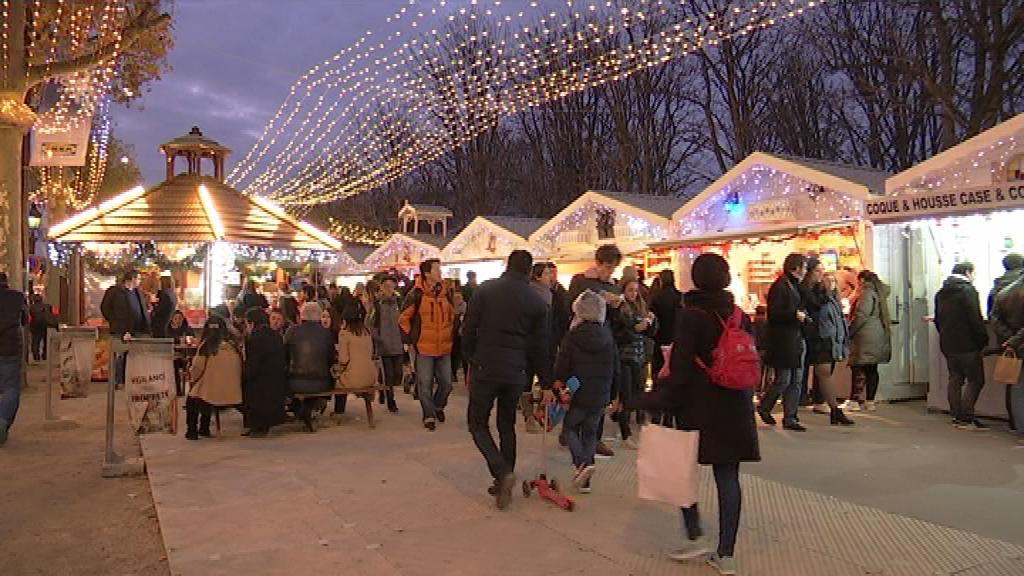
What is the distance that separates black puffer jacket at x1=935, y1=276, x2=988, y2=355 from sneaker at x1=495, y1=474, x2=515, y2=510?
526cm

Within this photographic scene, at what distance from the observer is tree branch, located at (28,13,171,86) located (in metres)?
12.0

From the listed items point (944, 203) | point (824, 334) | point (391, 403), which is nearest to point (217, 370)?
point (391, 403)

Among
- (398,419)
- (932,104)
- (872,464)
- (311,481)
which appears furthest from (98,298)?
(932,104)

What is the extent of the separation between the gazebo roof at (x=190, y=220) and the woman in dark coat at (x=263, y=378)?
8.31 m

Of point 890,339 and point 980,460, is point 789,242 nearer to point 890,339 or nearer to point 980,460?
point 890,339

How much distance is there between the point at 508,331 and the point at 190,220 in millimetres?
12445

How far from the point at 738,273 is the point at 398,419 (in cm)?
579

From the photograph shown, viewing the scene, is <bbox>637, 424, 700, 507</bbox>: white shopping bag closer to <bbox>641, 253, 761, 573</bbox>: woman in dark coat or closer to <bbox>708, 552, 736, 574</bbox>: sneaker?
<bbox>641, 253, 761, 573</bbox>: woman in dark coat

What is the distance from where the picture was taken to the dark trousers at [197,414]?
316 inches

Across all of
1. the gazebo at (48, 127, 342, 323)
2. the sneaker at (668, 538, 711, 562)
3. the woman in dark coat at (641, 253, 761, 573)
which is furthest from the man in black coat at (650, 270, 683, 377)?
the gazebo at (48, 127, 342, 323)

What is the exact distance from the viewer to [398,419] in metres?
9.04

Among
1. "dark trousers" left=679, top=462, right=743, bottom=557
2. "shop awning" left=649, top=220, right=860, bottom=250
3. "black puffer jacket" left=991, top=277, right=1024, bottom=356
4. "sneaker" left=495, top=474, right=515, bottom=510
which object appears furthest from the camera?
"shop awning" left=649, top=220, right=860, bottom=250

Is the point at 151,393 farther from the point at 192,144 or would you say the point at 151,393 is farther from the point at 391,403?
the point at 192,144

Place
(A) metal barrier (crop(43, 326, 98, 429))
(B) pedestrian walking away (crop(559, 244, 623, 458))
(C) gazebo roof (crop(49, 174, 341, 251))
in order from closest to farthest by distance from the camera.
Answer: (B) pedestrian walking away (crop(559, 244, 623, 458)) → (A) metal barrier (crop(43, 326, 98, 429)) → (C) gazebo roof (crop(49, 174, 341, 251))
